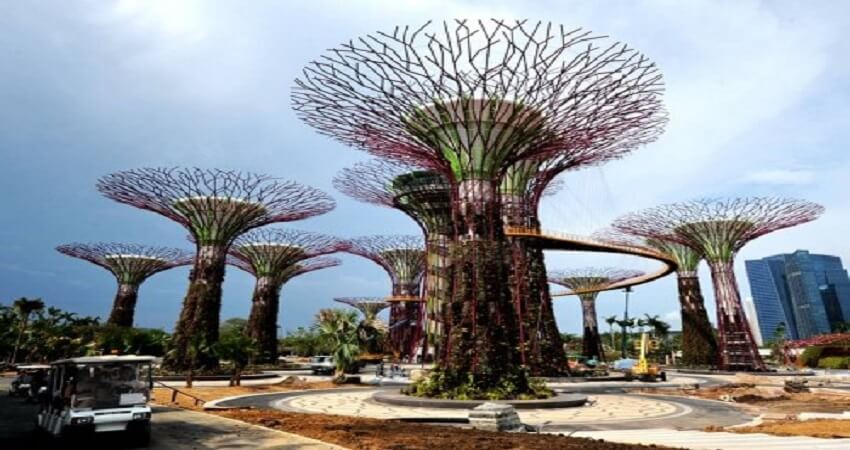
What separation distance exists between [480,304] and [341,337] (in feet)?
45.0

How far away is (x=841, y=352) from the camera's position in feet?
196

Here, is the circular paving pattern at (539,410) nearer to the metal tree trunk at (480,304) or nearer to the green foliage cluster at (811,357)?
the metal tree trunk at (480,304)

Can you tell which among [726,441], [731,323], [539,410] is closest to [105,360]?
[726,441]

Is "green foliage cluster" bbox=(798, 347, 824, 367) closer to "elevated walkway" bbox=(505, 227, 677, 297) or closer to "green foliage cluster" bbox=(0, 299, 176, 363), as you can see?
"elevated walkway" bbox=(505, 227, 677, 297)

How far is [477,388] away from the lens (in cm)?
1709

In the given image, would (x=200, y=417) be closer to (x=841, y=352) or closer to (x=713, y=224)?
(x=713, y=224)

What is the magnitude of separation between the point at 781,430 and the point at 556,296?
49.8 metres

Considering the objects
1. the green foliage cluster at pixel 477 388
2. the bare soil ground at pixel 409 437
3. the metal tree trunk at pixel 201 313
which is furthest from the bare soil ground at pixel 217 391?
the green foliage cluster at pixel 477 388

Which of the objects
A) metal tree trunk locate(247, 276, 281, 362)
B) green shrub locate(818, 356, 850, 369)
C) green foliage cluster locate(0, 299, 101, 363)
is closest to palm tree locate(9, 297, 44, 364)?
green foliage cluster locate(0, 299, 101, 363)

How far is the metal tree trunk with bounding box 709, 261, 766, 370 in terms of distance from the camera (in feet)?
129

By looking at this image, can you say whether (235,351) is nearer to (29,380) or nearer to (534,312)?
(29,380)

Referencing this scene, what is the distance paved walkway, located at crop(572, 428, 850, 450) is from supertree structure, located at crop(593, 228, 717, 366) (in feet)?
113

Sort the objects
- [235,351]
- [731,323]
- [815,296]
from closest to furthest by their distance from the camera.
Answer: [235,351] → [731,323] → [815,296]

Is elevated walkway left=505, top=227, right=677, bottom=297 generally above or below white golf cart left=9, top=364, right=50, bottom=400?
above
